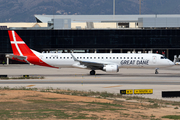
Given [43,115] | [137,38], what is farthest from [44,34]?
[43,115]

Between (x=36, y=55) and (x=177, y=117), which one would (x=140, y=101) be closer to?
(x=177, y=117)

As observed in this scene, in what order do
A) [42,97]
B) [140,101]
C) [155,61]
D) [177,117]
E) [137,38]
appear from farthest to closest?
[137,38], [155,61], [42,97], [140,101], [177,117]

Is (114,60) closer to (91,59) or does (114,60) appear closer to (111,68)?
(111,68)

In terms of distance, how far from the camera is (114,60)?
57562mm

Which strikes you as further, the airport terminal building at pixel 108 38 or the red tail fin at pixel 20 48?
the airport terminal building at pixel 108 38

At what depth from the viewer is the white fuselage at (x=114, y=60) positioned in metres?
57.6

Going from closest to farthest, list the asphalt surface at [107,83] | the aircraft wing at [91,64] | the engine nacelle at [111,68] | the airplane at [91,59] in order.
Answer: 1. the asphalt surface at [107,83]
2. the engine nacelle at [111,68]
3. the aircraft wing at [91,64]
4. the airplane at [91,59]

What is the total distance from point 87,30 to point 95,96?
85002 mm

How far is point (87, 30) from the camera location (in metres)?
114

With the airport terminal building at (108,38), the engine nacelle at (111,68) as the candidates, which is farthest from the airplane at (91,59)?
the airport terminal building at (108,38)

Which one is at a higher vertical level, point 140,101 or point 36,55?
point 36,55

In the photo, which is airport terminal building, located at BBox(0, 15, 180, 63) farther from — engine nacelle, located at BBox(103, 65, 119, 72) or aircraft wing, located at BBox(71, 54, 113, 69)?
engine nacelle, located at BBox(103, 65, 119, 72)

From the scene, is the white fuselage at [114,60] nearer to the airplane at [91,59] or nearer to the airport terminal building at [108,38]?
the airplane at [91,59]

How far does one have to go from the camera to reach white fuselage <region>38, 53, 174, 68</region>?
57.6 meters
